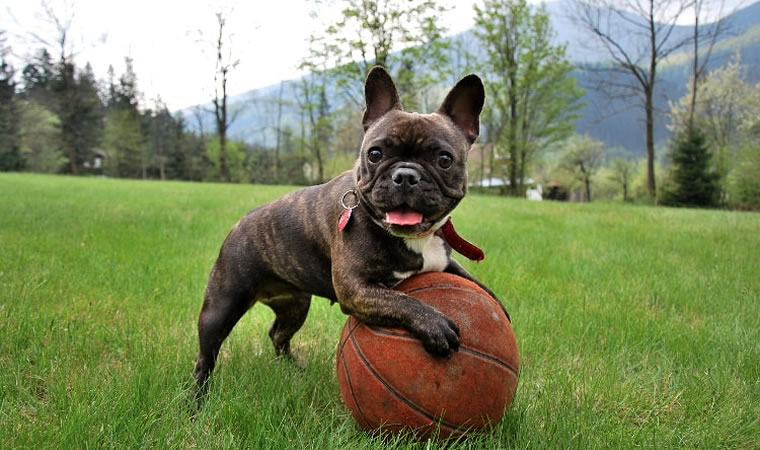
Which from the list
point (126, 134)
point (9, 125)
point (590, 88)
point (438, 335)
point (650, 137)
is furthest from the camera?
point (126, 134)

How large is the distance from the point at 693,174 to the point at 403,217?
118ft

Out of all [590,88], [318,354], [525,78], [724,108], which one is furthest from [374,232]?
[724,108]

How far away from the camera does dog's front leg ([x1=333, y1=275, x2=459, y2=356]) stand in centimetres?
257

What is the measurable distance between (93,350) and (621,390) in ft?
12.8

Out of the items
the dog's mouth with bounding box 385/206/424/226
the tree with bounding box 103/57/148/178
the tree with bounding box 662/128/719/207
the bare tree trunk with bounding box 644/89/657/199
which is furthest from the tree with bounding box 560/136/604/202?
the dog's mouth with bounding box 385/206/424/226

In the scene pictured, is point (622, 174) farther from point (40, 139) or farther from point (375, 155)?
point (375, 155)

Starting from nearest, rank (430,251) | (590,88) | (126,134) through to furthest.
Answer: (430,251) < (590,88) < (126,134)

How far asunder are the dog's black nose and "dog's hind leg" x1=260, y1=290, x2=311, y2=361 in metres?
1.80

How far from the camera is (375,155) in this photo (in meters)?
2.85

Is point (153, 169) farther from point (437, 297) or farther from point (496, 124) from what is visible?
point (437, 297)

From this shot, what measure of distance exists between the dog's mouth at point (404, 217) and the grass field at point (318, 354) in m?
1.13

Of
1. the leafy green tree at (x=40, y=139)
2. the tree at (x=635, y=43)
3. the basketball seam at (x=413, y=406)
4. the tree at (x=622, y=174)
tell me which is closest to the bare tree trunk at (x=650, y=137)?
the tree at (x=635, y=43)

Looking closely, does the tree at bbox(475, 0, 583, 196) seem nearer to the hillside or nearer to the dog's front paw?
the hillside

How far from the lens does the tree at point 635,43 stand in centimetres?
3150
